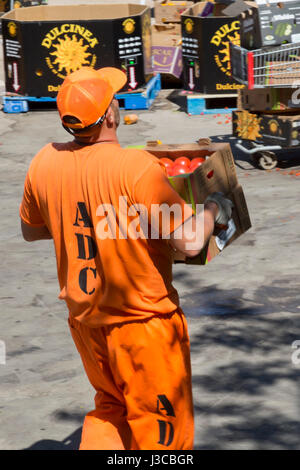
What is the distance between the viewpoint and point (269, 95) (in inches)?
440

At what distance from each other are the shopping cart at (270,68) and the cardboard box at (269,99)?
0.56 ft

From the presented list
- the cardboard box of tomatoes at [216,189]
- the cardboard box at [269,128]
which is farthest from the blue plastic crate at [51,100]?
the cardboard box of tomatoes at [216,189]

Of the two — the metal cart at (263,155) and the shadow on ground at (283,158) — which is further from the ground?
the metal cart at (263,155)

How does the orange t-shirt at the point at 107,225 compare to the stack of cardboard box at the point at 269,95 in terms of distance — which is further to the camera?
the stack of cardboard box at the point at 269,95

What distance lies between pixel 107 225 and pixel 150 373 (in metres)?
0.64

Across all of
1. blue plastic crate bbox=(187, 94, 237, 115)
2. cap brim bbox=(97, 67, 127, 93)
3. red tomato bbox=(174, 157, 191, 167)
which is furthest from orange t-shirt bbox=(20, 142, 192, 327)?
blue plastic crate bbox=(187, 94, 237, 115)

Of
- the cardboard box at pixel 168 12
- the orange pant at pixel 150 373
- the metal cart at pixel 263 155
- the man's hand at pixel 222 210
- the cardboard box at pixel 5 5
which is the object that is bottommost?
the cardboard box at pixel 5 5

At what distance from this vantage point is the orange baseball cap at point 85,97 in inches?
131

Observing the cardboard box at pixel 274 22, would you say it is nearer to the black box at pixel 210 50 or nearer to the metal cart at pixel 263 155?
the metal cart at pixel 263 155

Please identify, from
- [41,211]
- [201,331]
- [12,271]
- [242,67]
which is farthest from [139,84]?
[41,211]

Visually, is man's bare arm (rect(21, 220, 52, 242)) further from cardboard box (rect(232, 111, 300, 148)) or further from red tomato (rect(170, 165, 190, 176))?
cardboard box (rect(232, 111, 300, 148))

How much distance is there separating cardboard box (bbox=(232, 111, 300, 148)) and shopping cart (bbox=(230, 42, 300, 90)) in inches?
19.0

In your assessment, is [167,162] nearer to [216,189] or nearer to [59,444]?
[216,189]

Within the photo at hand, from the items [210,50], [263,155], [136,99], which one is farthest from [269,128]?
[136,99]
